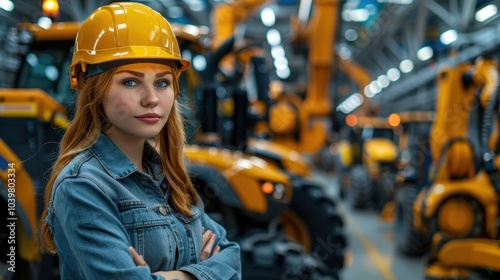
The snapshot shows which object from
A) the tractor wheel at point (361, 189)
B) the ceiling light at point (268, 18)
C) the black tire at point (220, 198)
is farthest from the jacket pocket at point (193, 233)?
the ceiling light at point (268, 18)

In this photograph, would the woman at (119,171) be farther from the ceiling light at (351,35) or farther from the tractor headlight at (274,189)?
the ceiling light at (351,35)

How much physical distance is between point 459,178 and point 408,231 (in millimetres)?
1428

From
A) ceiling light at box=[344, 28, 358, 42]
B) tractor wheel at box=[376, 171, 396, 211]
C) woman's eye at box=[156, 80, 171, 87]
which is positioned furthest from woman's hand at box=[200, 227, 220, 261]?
ceiling light at box=[344, 28, 358, 42]

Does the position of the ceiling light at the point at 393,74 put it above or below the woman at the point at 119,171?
above

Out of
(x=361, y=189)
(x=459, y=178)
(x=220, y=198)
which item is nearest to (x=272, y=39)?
(x=361, y=189)

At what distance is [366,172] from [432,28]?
5.34 meters

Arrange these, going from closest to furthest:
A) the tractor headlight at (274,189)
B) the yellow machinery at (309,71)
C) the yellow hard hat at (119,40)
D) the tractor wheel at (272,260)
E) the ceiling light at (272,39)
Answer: the yellow hard hat at (119,40)
the tractor wheel at (272,260)
the tractor headlight at (274,189)
the ceiling light at (272,39)
the yellow machinery at (309,71)

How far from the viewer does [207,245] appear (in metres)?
1.58

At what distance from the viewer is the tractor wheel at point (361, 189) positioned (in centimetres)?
1018

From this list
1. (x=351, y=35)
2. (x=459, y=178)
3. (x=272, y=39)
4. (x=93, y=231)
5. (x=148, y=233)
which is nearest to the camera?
(x=93, y=231)

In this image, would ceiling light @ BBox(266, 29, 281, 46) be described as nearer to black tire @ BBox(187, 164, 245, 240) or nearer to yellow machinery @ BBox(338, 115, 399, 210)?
yellow machinery @ BBox(338, 115, 399, 210)

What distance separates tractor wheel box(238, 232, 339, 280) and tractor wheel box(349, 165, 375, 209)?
664cm

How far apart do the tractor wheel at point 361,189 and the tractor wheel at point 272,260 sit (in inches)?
262

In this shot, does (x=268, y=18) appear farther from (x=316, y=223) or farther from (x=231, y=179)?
(x=231, y=179)
